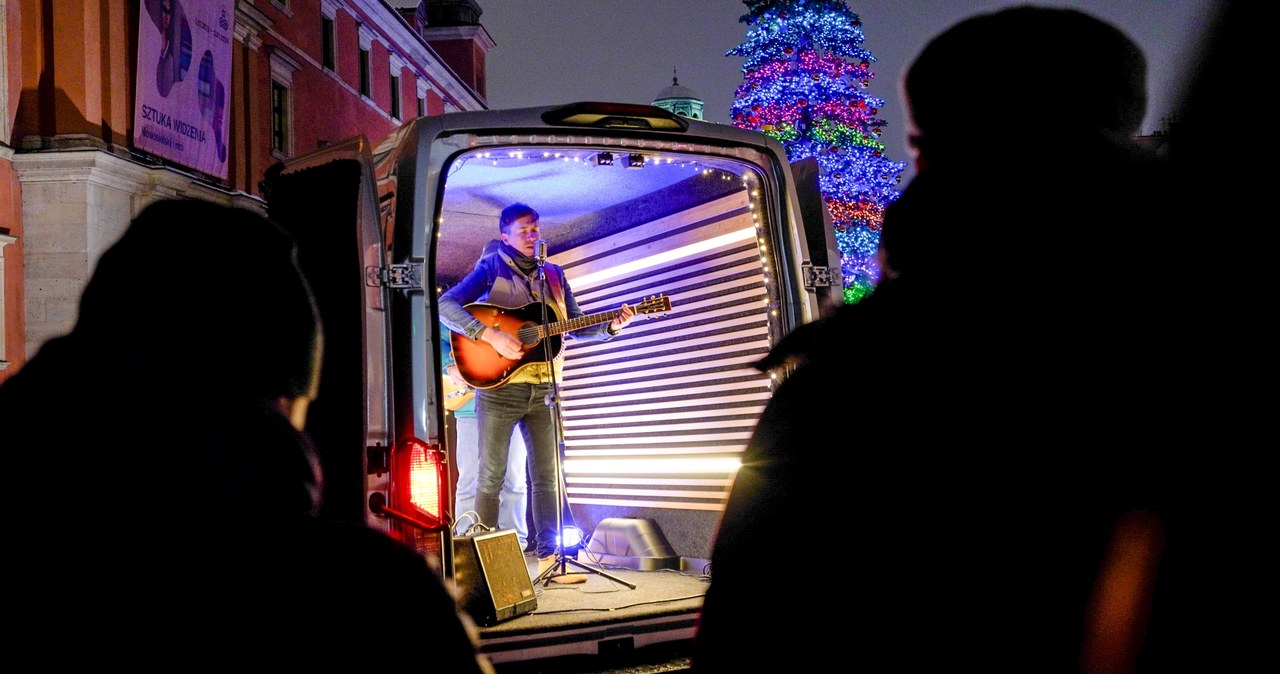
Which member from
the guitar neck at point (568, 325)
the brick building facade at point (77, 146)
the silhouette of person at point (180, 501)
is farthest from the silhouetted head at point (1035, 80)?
the brick building facade at point (77, 146)

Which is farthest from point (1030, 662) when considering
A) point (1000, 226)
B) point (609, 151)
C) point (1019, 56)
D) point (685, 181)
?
point (685, 181)

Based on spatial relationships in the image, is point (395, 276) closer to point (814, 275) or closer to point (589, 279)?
point (814, 275)

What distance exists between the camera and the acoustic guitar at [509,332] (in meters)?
5.75

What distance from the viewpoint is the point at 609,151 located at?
4.38 m

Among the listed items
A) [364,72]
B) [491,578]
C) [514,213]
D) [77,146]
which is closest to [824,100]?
[364,72]

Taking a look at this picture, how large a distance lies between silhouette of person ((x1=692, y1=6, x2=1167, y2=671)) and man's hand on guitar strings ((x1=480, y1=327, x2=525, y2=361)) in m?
4.69

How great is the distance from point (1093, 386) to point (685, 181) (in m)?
4.96

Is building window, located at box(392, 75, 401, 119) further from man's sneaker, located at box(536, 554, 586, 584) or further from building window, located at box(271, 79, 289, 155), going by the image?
man's sneaker, located at box(536, 554, 586, 584)

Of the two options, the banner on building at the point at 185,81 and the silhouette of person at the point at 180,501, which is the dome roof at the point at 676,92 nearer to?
the banner on building at the point at 185,81

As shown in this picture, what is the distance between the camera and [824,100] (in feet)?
92.9

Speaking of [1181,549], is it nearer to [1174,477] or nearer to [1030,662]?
[1174,477]

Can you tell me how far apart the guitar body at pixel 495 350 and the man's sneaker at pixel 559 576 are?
111 centimetres

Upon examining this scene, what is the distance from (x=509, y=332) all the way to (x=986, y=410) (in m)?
4.94

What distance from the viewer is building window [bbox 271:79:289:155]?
83.4 feet
